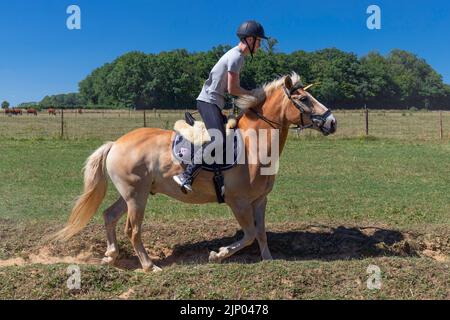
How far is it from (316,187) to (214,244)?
631 centimetres

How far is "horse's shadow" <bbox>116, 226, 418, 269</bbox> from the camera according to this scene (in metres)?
7.67

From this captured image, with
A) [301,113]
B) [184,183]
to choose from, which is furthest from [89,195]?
[301,113]

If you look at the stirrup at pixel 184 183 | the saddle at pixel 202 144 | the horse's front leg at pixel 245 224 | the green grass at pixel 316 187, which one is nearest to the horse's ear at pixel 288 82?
the saddle at pixel 202 144

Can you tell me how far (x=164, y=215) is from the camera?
10.1m

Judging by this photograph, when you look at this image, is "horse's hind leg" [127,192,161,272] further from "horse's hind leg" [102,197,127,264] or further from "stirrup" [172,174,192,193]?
"stirrup" [172,174,192,193]

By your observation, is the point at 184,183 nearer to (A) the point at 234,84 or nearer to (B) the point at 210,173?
(B) the point at 210,173

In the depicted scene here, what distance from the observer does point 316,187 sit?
13664mm

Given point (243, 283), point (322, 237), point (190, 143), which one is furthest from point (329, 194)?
point (243, 283)

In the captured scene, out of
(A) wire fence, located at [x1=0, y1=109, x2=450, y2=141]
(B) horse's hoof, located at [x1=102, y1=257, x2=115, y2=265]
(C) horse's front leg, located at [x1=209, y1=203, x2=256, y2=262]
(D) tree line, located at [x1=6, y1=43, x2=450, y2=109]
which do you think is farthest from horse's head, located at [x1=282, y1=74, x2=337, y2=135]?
(D) tree line, located at [x1=6, y1=43, x2=450, y2=109]

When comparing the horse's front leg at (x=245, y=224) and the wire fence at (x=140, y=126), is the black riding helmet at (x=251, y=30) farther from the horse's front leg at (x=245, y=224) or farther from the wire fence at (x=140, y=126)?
the wire fence at (x=140, y=126)

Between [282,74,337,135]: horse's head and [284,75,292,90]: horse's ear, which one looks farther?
[284,75,292,90]: horse's ear

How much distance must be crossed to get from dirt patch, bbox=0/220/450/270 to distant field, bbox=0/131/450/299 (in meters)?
0.02

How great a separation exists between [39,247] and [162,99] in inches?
2738

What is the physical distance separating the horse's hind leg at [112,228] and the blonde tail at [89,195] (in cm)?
30
